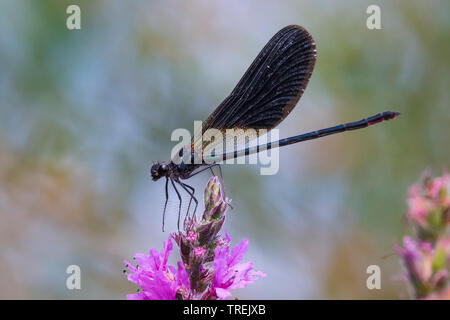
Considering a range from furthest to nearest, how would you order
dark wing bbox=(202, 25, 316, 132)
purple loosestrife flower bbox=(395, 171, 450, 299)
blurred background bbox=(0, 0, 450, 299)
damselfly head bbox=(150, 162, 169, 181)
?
blurred background bbox=(0, 0, 450, 299) < dark wing bbox=(202, 25, 316, 132) < damselfly head bbox=(150, 162, 169, 181) < purple loosestrife flower bbox=(395, 171, 450, 299)

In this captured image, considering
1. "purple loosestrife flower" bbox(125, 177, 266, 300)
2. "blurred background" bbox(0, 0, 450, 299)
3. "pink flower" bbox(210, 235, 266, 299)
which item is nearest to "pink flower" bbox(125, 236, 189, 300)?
"purple loosestrife flower" bbox(125, 177, 266, 300)

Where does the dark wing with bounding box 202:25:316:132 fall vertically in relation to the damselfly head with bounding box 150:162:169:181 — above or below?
above

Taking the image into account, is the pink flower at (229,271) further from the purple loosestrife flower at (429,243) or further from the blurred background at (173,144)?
the blurred background at (173,144)

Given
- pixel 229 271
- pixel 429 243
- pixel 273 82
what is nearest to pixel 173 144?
pixel 273 82

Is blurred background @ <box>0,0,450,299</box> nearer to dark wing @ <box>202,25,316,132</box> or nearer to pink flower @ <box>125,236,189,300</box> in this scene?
dark wing @ <box>202,25,316,132</box>

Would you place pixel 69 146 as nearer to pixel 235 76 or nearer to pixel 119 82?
pixel 119 82

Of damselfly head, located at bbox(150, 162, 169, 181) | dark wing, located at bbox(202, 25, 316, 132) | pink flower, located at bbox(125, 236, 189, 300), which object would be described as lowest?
pink flower, located at bbox(125, 236, 189, 300)

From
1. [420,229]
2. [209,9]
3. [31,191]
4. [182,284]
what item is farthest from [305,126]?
[420,229]
